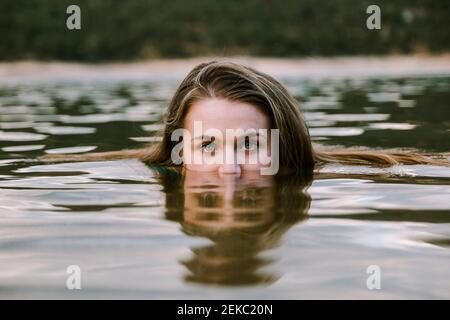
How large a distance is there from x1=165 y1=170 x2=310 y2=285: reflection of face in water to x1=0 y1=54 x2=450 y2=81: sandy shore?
2179 cm

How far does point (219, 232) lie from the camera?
8.89 feet

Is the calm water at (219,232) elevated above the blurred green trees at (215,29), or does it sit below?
below

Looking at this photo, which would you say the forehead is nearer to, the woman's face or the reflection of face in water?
the woman's face

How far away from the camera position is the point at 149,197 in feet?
11.8

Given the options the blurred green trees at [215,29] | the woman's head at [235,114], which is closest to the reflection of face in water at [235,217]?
the woman's head at [235,114]

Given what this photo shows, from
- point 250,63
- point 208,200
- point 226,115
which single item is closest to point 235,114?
point 226,115

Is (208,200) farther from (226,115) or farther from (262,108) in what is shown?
(262,108)

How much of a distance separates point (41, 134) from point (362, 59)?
82.3 feet

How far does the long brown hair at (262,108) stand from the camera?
408cm

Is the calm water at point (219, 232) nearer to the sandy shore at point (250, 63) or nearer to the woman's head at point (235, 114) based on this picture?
the woman's head at point (235, 114)

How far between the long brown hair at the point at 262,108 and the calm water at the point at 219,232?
19 cm

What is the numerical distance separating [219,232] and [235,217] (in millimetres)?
→ 278

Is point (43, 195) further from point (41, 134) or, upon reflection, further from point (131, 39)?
point (131, 39)
